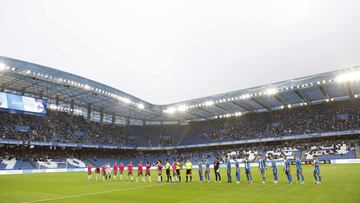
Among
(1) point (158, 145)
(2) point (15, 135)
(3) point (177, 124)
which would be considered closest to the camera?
(2) point (15, 135)

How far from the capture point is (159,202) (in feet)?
46.2

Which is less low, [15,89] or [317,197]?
[15,89]

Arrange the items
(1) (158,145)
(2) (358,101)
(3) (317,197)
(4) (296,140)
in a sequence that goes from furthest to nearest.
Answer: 1. (1) (158,145)
2. (4) (296,140)
3. (2) (358,101)
4. (3) (317,197)

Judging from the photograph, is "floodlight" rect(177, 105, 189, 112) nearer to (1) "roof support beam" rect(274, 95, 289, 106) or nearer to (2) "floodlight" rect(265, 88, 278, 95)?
(2) "floodlight" rect(265, 88, 278, 95)

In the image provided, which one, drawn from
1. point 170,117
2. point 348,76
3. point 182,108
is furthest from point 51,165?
point 348,76

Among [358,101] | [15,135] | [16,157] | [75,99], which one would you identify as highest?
[75,99]

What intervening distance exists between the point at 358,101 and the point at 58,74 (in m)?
59.8

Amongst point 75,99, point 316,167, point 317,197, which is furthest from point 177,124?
point 317,197

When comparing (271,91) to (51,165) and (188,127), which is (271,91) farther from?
(51,165)

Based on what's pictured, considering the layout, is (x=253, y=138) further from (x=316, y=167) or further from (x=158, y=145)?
(x=316, y=167)

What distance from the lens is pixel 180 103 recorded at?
66.6 metres

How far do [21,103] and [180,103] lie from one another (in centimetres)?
3281

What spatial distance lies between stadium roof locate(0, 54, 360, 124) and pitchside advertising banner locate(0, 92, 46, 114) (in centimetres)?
301

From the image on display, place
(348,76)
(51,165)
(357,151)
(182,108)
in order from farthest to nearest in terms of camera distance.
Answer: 1. (182,108)
2. (51,165)
3. (357,151)
4. (348,76)
